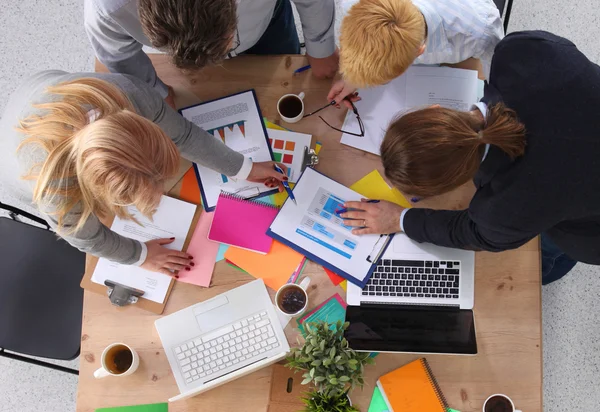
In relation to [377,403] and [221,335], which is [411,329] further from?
[221,335]

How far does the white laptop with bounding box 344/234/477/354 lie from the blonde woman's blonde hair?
2.00ft

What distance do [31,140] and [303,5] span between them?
793mm

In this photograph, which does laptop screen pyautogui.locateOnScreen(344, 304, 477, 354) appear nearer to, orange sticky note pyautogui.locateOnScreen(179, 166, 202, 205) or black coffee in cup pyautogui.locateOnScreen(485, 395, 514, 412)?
black coffee in cup pyautogui.locateOnScreen(485, 395, 514, 412)

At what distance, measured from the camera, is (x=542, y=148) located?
3.17 feet

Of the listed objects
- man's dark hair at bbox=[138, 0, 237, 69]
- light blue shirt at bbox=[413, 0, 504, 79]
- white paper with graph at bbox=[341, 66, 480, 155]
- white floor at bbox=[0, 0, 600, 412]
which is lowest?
white floor at bbox=[0, 0, 600, 412]

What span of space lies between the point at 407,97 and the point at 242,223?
0.60 metres

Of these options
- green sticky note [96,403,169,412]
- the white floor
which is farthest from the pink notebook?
the white floor

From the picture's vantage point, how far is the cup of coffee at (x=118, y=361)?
1.22m

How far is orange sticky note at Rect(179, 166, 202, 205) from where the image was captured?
1.38m

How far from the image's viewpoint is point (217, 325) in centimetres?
128

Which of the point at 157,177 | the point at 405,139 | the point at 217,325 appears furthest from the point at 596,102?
the point at 217,325

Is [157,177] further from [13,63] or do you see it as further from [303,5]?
[13,63]

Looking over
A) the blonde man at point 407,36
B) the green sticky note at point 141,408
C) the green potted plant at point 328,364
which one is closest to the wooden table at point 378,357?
the green sticky note at point 141,408

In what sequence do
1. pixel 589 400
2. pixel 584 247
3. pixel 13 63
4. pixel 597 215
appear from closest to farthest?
pixel 597 215
pixel 584 247
pixel 589 400
pixel 13 63
